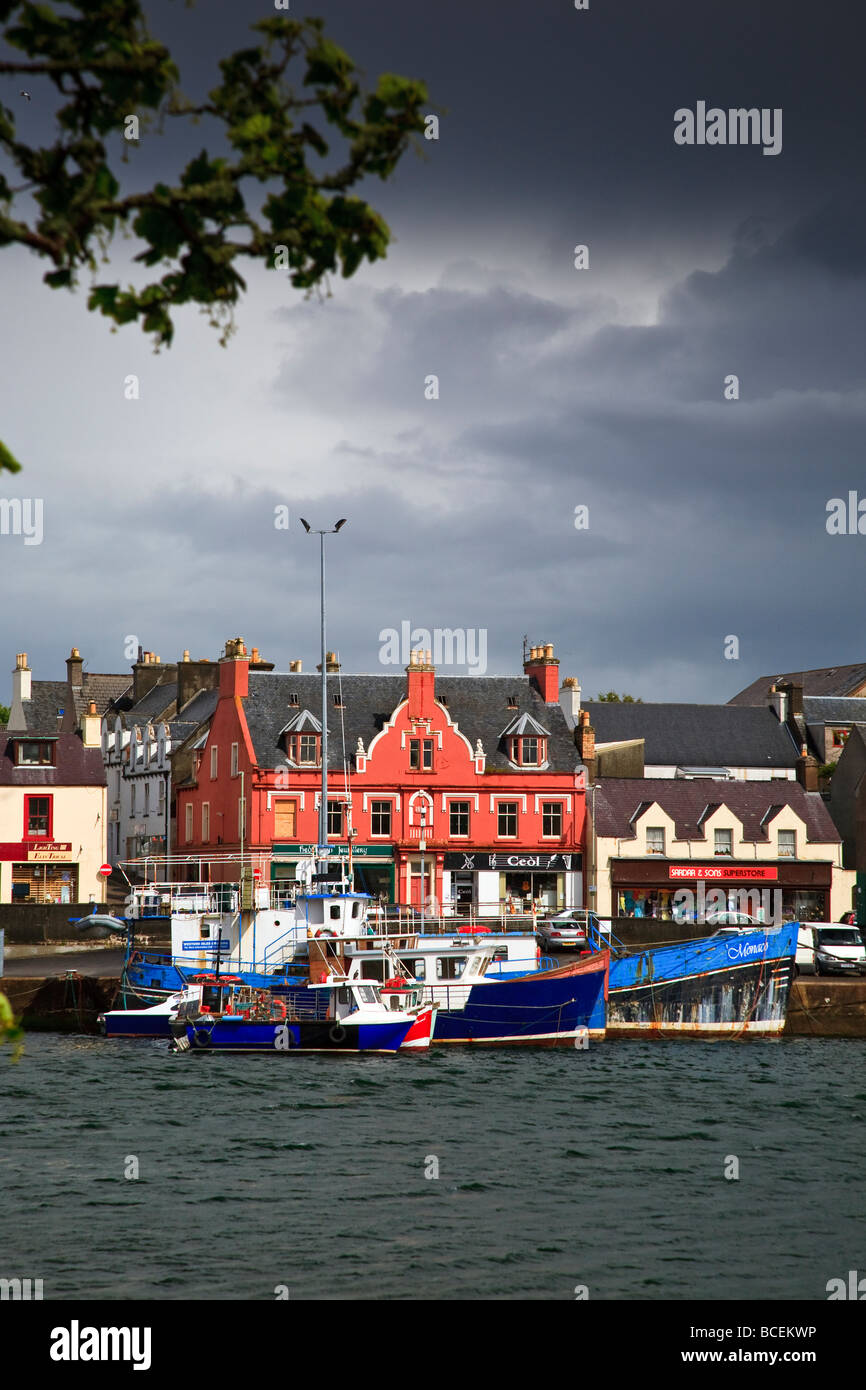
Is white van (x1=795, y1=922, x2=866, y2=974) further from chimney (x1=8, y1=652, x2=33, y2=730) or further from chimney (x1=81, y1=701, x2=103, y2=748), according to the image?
chimney (x1=8, y1=652, x2=33, y2=730)

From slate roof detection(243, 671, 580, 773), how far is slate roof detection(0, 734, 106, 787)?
7.36 metres

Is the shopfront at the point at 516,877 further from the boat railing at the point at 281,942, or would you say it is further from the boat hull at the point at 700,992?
the boat railing at the point at 281,942

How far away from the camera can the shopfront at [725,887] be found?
227 feet

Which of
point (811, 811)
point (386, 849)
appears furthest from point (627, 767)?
point (386, 849)

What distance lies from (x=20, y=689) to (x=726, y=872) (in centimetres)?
4203

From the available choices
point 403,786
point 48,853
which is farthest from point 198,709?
point 48,853

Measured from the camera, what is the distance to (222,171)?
7113 millimetres

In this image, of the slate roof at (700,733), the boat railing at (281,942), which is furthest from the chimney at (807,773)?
the boat railing at (281,942)

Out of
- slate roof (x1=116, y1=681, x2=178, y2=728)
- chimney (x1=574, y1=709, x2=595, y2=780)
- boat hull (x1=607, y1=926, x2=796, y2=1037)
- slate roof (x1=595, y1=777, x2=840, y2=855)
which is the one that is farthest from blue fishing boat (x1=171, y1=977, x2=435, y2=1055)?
slate roof (x1=116, y1=681, x2=178, y2=728)

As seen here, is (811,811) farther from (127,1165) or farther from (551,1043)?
(127,1165)

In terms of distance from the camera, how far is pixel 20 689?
285 feet

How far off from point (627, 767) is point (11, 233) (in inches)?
3071

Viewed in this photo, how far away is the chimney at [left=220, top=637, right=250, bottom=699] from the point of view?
70688mm

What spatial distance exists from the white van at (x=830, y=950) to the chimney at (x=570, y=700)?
20.0m
